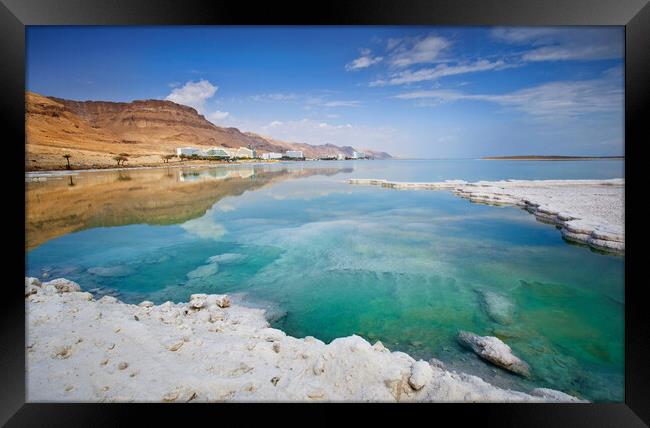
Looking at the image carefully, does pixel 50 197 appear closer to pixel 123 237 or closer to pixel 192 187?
pixel 123 237

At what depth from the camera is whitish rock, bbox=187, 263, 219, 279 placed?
401 centimetres

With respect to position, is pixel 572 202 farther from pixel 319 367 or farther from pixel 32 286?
pixel 32 286

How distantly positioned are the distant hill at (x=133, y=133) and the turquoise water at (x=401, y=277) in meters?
A: 2.68

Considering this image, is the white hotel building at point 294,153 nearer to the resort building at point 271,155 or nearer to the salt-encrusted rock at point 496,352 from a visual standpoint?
the resort building at point 271,155

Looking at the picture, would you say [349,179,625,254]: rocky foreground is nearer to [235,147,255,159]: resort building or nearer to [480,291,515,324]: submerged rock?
[480,291,515,324]: submerged rock

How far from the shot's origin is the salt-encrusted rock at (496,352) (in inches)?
92.0

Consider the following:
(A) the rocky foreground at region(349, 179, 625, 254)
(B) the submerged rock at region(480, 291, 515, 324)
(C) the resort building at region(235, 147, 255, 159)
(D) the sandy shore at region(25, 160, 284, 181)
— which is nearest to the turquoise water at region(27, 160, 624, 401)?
(B) the submerged rock at region(480, 291, 515, 324)

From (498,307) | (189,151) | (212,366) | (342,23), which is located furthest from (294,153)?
(212,366)

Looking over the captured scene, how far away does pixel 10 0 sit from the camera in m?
1.79

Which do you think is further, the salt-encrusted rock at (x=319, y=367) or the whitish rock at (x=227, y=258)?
the whitish rock at (x=227, y=258)

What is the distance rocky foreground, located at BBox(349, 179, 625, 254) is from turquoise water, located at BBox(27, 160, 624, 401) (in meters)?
0.24

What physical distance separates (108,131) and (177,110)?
342 inches

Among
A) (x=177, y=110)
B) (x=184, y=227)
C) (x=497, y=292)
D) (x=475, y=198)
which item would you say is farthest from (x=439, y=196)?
(x=177, y=110)

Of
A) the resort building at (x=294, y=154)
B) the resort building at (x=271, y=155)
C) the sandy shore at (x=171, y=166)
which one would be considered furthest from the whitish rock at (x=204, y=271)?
the resort building at (x=294, y=154)
